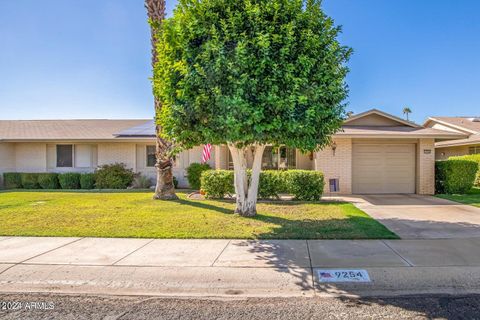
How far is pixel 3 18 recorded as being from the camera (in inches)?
450

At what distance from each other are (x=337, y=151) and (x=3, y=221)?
12781 millimetres

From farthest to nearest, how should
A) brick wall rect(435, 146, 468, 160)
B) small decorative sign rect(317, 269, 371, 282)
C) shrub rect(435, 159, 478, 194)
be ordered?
brick wall rect(435, 146, 468, 160) → shrub rect(435, 159, 478, 194) → small decorative sign rect(317, 269, 371, 282)

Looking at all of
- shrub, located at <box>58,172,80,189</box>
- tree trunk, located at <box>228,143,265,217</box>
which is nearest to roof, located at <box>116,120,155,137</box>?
shrub, located at <box>58,172,80,189</box>

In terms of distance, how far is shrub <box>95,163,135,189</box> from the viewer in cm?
1701

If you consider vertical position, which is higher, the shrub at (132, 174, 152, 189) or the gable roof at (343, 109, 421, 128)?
the gable roof at (343, 109, 421, 128)

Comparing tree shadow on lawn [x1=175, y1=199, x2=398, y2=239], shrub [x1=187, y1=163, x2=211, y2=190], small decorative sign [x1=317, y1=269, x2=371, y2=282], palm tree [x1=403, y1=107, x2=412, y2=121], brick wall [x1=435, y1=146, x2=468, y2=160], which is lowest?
small decorative sign [x1=317, y1=269, x2=371, y2=282]

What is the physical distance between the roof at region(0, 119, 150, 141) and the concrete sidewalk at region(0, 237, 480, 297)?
12679 mm

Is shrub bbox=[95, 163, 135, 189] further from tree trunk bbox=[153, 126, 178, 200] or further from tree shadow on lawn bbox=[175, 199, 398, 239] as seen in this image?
tree shadow on lawn bbox=[175, 199, 398, 239]

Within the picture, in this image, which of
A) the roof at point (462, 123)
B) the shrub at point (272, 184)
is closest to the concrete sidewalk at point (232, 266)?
the shrub at point (272, 184)

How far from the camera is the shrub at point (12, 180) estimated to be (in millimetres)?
17953

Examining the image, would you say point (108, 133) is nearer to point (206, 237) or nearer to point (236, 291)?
point (206, 237)

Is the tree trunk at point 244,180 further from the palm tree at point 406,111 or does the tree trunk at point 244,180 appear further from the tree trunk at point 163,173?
the palm tree at point 406,111

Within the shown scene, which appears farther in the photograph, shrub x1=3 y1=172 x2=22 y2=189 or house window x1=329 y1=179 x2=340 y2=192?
shrub x1=3 y1=172 x2=22 y2=189

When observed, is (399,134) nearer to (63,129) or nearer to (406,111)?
(63,129)
